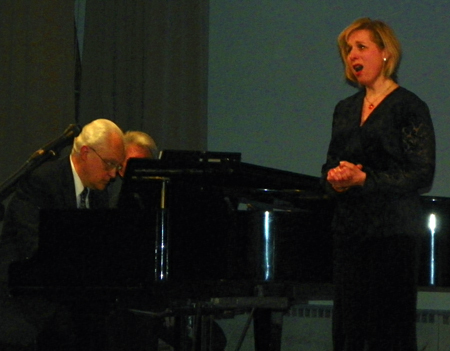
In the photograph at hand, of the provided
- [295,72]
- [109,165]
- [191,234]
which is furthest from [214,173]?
[295,72]

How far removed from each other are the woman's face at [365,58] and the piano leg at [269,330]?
1576 mm

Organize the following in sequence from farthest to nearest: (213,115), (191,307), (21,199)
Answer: (213,115) < (191,307) < (21,199)

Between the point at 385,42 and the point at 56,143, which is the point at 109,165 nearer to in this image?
the point at 56,143

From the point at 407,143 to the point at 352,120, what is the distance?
0.18m

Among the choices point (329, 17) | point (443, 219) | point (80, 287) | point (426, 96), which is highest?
point (329, 17)

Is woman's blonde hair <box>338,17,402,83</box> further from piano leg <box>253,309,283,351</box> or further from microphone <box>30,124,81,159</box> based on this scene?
piano leg <box>253,309,283,351</box>

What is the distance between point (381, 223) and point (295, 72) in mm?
3509

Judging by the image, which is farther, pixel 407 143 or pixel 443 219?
pixel 443 219

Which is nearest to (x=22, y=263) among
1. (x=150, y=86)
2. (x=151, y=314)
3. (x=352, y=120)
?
(x=151, y=314)

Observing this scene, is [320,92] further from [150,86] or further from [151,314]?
[151,314]

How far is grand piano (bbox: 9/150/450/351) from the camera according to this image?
2.94 m

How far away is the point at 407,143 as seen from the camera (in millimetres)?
2375

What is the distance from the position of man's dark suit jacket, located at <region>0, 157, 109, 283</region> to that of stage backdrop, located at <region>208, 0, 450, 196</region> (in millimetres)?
2431

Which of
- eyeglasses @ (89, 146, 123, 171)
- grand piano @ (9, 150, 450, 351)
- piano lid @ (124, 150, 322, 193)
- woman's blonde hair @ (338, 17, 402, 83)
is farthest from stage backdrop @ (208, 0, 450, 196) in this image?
woman's blonde hair @ (338, 17, 402, 83)
